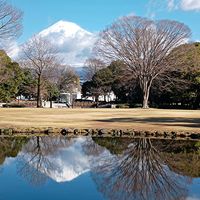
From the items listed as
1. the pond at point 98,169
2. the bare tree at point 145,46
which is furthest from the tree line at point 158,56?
the pond at point 98,169

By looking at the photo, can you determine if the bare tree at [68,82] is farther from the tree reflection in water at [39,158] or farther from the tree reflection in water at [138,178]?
the tree reflection in water at [138,178]

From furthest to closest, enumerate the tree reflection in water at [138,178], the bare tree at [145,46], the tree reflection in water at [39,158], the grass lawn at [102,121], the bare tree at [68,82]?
the bare tree at [68,82] → the bare tree at [145,46] → the grass lawn at [102,121] → the tree reflection in water at [39,158] → the tree reflection in water at [138,178]

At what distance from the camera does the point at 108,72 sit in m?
81.4

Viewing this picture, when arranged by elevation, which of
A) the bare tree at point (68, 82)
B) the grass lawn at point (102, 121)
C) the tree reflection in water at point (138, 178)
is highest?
the bare tree at point (68, 82)

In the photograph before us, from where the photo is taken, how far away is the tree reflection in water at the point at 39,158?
12.8 m

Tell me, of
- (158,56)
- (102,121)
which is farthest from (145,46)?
(102,121)

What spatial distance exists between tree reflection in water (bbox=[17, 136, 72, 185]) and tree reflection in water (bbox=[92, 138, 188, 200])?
167 centimetres

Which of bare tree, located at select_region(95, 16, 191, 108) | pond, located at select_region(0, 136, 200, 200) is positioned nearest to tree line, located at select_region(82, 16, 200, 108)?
bare tree, located at select_region(95, 16, 191, 108)

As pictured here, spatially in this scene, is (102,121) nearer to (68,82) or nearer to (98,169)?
(98,169)

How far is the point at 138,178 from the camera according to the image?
1262 centimetres

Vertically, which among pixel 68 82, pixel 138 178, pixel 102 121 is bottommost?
pixel 138 178

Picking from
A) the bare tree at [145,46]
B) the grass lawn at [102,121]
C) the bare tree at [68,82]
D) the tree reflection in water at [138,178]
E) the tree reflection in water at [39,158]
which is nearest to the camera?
the tree reflection in water at [138,178]

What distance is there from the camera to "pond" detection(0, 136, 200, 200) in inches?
420

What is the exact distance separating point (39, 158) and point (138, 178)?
5114 millimetres
